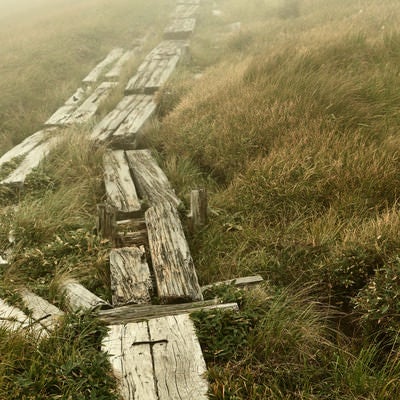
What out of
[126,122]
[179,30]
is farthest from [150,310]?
[179,30]

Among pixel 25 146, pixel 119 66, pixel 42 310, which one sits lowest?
pixel 119 66

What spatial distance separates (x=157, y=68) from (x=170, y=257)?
6399mm

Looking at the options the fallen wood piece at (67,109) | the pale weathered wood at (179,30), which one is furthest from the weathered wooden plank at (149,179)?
the pale weathered wood at (179,30)

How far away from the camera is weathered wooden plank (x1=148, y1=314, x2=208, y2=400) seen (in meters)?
2.34

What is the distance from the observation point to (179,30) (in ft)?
37.7

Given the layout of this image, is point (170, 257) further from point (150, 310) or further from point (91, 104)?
point (91, 104)

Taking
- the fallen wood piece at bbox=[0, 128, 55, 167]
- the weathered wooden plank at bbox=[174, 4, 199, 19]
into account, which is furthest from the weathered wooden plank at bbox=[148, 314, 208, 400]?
the weathered wooden plank at bbox=[174, 4, 199, 19]

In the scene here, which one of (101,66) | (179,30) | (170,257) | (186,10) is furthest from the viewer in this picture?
(186,10)

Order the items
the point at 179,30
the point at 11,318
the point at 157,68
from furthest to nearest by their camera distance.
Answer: the point at 179,30
the point at 157,68
the point at 11,318

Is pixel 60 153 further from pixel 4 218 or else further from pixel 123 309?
pixel 123 309

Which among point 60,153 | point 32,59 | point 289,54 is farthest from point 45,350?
point 32,59

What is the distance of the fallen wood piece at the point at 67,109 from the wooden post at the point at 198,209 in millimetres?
4005

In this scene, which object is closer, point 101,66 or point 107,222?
point 107,222

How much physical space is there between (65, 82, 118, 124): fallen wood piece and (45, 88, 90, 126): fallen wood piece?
4.3 inches
